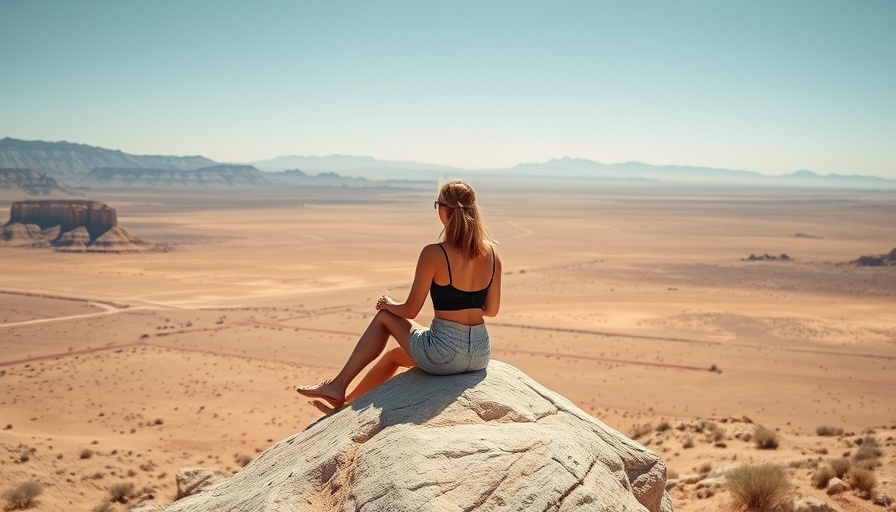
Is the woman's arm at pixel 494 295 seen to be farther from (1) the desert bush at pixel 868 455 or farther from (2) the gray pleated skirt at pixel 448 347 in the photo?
(1) the desert bush at pixel 868 455

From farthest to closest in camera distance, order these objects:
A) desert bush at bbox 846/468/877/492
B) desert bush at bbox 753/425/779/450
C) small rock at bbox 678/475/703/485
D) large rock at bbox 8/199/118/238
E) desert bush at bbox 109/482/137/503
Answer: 1. large rock at bbox 8/199/118/238
2. desert bush at bbox 753/425/779/450
3. desert bush at bbox 109/482/137/503
4. small rock at bbox 678/475/703/485
5. desert bush at bbox 846/468/877/492

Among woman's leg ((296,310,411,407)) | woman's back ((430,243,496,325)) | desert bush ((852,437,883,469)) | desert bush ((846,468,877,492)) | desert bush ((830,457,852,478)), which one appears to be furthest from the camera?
desert bush ((852,437,883,469))

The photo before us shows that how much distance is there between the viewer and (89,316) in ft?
113

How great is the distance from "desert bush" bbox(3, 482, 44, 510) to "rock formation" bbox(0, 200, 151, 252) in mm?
58903

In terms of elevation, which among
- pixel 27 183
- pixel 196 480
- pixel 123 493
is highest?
pixel 27 183

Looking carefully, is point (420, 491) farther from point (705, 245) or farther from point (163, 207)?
point (163, 207)

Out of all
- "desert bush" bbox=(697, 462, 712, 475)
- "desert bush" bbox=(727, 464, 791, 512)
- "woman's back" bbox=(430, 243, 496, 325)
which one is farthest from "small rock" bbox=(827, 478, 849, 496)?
"woman's back" bbox=(430, 243, 496, 325)

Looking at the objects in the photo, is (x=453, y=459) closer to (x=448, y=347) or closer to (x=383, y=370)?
(x=448, y=347)

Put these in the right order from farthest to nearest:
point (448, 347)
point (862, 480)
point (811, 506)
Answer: point (862, 480)
point (811, 506)
point (448, 347)

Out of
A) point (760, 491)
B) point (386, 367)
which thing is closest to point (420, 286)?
point (386, 367)

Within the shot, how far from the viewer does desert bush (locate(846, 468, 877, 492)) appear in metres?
8.42

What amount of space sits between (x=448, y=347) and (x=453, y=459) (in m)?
1.21

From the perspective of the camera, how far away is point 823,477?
8797mm

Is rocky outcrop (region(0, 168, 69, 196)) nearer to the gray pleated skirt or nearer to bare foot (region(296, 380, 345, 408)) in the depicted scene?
bare foot (region(296, 380, 345, 408))
